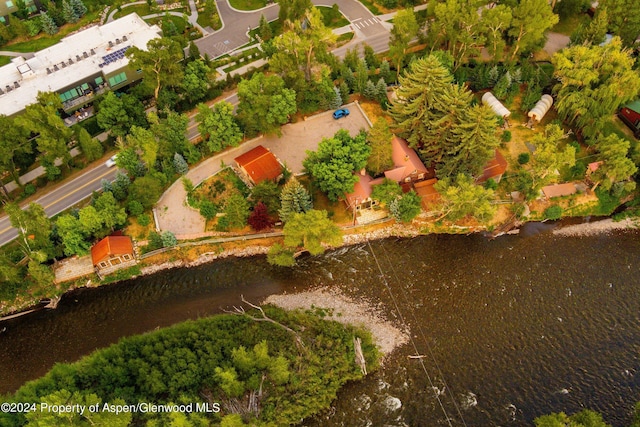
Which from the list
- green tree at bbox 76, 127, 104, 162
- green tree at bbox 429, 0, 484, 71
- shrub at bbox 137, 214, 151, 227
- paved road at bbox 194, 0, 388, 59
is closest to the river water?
shrub at bbox 137, 214, 151, 227

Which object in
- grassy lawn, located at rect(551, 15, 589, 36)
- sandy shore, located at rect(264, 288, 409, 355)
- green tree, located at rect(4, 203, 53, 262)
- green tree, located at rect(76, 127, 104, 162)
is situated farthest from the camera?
grassy lawn, located at rect(551, 15, 589, 36)

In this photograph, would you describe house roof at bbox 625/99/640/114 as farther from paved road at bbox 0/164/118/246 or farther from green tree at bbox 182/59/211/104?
paved road at bbox 0/164/118/246

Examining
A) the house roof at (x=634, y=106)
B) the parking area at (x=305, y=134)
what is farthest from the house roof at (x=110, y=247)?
the house roof at (x=634, y=106)

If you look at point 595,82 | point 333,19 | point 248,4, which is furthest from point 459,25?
point 248,4

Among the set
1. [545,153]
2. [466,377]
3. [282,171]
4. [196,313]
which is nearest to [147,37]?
[282,171]

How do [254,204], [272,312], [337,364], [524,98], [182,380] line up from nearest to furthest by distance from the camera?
1. [182,380]
2. [337,364]
3. [272,312]
4. [254,204]
5. [524,98]

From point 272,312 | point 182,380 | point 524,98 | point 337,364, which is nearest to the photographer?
point 182,380

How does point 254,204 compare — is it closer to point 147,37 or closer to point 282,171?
point 282,171
